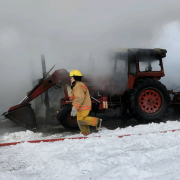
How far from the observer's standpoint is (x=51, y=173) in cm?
188

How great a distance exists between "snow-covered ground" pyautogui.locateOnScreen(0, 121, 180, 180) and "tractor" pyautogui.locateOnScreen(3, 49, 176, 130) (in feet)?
5.51

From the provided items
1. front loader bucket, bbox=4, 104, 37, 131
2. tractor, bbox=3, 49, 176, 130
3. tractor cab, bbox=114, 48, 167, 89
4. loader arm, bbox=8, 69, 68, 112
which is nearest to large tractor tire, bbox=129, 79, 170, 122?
tractor, bbox=3, 49, 176, 130

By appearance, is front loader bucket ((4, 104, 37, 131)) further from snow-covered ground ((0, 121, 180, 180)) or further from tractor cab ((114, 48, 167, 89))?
tractor cab ((114, 48, 167, 89))

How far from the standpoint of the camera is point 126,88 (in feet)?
16.0

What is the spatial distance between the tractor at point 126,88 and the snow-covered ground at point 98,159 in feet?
5.51

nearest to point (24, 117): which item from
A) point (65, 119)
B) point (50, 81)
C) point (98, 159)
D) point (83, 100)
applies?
point (65, 119)

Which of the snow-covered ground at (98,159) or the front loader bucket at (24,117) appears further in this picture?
the front loader bucket at (24,117)

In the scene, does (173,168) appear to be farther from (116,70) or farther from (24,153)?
(116,70)

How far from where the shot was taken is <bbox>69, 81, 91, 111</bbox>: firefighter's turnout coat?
11.1 feet

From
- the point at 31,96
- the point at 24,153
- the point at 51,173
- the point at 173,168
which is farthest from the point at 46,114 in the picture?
the point at 173,168

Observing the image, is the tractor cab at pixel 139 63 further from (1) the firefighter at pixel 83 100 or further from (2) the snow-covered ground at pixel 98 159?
(2) the snow-covered ground at pixel 98 159

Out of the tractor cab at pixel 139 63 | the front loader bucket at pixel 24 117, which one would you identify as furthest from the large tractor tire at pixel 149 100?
the front loader bucket at pixel 24 117

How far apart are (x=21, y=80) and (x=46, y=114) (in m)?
1.52

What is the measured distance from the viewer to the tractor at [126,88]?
4.59m
